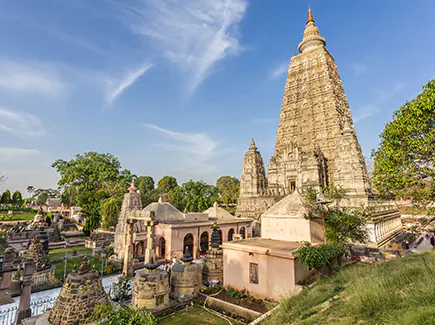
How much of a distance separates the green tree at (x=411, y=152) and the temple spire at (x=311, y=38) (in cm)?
4042

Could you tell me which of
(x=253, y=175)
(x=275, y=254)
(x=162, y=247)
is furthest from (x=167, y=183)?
(x=275, y=254)

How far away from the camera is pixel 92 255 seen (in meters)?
21.9

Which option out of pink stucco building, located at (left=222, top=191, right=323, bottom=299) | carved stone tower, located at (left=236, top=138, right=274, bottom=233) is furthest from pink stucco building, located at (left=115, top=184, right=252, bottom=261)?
carved stone tower, located at (left=236, top=138, right=274, bottom=233)

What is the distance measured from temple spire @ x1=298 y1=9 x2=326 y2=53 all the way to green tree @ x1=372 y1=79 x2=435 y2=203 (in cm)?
4042

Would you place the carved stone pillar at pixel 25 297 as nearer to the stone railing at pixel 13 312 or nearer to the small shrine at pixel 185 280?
the stone railing at pixel 13 312

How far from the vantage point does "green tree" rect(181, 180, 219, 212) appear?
44.6m

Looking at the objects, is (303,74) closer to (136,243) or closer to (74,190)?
(136,243)

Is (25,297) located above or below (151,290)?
below

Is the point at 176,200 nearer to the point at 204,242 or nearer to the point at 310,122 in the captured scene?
the point at 204,242

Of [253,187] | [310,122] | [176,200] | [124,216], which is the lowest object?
[124,216]

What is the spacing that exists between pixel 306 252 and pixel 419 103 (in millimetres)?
7713

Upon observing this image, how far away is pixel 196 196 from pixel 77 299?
4035 centimetres

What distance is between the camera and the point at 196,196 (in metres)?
46.9

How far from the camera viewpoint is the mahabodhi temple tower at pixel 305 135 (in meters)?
35.5
